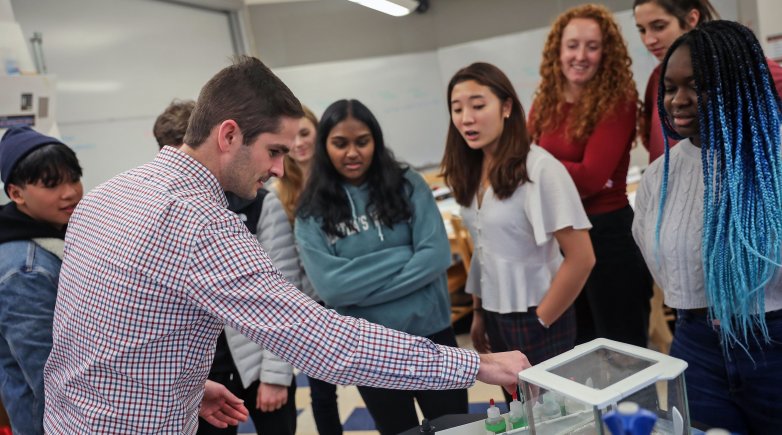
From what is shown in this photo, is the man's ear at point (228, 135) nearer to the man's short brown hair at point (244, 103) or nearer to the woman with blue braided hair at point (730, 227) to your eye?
the man's short brown hair at point (244, 103)

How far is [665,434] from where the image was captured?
96 centimetres

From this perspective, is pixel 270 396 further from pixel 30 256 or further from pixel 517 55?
pixel 517 55

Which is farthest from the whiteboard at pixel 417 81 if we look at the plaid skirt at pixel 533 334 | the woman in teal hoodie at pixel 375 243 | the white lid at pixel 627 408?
the white lid at pixel 627 408

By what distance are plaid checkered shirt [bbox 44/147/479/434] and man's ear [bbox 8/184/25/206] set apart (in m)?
0.47

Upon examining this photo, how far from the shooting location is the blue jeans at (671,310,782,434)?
108 cm

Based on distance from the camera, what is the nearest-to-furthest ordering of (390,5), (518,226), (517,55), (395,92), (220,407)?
(220,407), (518,226), (390,5), (517,55), (395,92)

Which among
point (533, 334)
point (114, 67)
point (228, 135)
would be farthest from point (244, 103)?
point (114, 67)

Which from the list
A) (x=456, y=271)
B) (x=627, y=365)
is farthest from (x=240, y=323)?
(x=456, y=271)

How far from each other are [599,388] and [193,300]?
27.1 inches

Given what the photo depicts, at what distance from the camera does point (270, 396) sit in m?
1.74

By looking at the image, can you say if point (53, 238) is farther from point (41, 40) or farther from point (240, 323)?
point (41, 40)

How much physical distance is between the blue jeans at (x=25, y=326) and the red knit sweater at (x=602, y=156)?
1515mm

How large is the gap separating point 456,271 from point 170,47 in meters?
2.74

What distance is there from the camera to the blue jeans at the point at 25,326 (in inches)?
51.7
